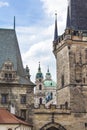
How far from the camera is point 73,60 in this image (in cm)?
5038

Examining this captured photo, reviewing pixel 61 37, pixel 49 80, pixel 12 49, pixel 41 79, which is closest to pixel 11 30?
pixel 12 49

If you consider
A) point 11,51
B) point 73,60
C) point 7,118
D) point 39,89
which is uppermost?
point 11,51

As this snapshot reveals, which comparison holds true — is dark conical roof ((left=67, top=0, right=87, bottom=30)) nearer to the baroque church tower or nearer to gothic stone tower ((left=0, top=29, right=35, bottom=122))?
gothic stone tower ((left=0, top=29, right=35, bottom=122))

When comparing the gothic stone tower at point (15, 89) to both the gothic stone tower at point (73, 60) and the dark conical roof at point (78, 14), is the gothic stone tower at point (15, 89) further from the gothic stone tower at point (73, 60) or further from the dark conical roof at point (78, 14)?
the dark conical roof at point (78, 14)

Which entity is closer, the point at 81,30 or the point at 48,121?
the point at 48,121

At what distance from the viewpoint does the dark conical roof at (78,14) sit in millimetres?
52594

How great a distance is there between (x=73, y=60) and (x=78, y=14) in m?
6.89

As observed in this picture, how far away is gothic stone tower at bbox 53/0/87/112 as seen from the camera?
4925cm

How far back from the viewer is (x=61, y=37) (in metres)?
53.1

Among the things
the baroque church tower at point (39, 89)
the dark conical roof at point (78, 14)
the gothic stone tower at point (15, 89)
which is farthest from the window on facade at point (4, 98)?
the baroque church tower at point (39, 89)

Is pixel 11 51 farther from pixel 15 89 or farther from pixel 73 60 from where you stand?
pixel 73 60

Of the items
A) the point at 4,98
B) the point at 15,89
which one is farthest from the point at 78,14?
the point at 4,98

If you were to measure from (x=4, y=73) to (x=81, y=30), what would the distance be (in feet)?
→ 38.9

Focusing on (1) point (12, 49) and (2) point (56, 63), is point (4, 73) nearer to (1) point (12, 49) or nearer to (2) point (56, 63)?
(1) point (12, 49)
